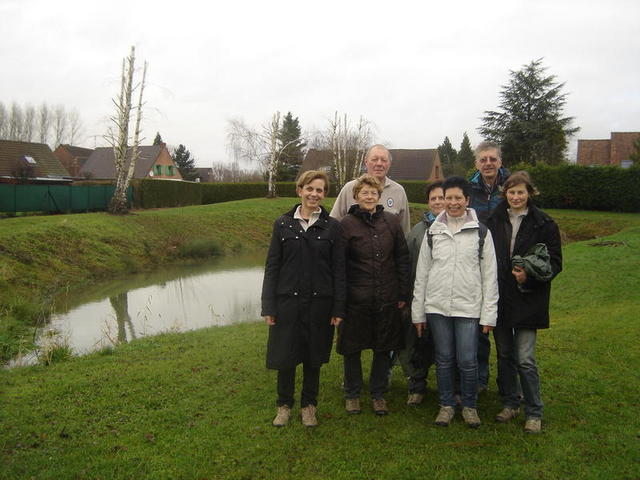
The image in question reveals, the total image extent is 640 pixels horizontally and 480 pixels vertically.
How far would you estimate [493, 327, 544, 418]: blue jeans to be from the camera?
13.4 feet

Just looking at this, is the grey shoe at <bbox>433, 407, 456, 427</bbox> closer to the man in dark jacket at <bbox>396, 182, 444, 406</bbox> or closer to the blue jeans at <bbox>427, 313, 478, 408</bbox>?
the blue jeans at <bbox>427, 313, 478, 408</bbox>

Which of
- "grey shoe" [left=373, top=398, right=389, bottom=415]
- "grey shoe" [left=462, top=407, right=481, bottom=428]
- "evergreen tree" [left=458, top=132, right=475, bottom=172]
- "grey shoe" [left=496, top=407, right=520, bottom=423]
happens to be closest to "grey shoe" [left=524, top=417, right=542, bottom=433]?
"grey shoe" [left=496, top=407, right=520, bottom=423]

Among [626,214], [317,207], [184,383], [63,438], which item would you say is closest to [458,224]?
[317,207]

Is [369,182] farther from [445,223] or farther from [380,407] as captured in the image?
[380,407]

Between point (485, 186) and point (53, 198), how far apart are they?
21.6 metres

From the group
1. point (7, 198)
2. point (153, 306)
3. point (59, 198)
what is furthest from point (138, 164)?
point (153, 306)

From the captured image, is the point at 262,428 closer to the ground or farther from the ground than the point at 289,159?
closer to the ground

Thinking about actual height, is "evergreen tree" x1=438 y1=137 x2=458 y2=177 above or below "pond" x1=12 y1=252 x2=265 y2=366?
above

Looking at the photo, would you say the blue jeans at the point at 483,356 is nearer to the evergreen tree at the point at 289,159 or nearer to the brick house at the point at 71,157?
the evergreen tree at the point at 289,159

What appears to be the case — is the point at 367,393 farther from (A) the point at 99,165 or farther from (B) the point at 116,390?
(A) the point at 99,165

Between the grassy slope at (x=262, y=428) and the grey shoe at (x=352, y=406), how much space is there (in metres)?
0.07

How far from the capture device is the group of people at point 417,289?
4070 millimetres

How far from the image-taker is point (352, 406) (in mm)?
4559

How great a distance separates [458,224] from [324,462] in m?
2.08
